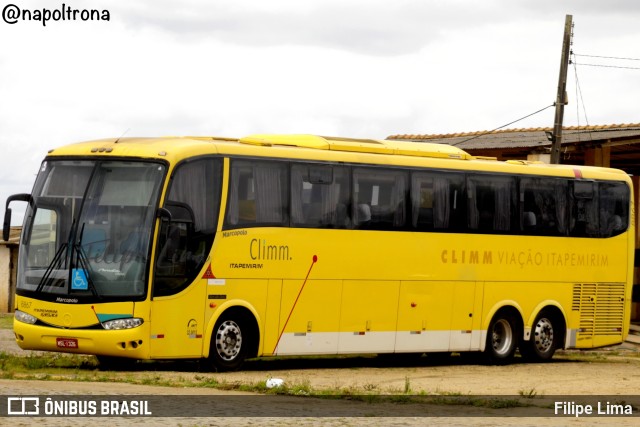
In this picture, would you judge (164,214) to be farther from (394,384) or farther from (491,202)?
(491,202)

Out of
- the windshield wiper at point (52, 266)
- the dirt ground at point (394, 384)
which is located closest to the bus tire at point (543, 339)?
the dirt ground at point (394, 384)

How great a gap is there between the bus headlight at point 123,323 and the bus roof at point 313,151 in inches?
92.8

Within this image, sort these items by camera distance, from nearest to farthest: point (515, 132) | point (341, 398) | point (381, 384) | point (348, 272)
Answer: point (341, 398) → point (381, 384) → point (348, 272) → point (515, 132)

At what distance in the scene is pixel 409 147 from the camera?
24547 mm

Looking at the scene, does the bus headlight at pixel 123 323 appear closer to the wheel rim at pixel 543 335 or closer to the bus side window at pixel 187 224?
the bus side window at pixel 187 224

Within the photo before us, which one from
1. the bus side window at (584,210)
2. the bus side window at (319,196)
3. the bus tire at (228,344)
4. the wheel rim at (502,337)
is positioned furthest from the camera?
the bus side window at (584,210)

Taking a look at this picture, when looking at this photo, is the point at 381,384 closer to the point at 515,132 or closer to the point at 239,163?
the point at 239,163

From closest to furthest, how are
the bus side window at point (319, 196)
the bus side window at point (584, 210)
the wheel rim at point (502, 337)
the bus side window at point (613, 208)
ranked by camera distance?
1. the bus side window at point (319, 196)
2. the wheel rim at point (502, 337)
3. the bus side window at point (584, 210)
4. the bus side window at point (613, 208)

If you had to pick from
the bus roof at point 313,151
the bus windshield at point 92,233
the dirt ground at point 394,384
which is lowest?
the dirt ground at point 394,384

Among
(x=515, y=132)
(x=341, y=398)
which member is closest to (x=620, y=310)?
(x=341, y=398)

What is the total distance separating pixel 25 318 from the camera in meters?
20.7

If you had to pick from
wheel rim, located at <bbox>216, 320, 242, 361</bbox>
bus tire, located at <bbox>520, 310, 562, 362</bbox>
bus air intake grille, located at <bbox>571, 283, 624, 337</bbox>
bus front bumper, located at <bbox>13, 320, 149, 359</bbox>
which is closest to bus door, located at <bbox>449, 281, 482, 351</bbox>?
bus tire, located at <bbox>520, 310, 562, 362</bbox>

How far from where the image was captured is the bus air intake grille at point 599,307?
27.1m

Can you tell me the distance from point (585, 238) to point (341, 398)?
37.8 feet
